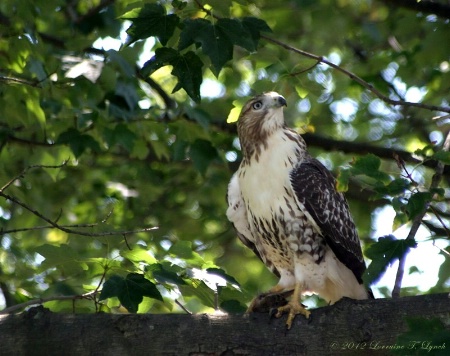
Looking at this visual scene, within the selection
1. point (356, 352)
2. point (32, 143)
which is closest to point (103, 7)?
point (32, 143)

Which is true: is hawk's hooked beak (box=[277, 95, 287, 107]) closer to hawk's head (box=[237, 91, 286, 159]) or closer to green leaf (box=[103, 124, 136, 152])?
hawk's head (box=[237, 91, 286, 159])

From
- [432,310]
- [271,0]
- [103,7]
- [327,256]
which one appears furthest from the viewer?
[271,0]

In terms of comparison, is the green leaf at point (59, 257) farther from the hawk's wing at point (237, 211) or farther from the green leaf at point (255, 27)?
the green leaf at point (255, 27)

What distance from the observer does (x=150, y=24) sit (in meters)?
4.84

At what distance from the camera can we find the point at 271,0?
9562 mm

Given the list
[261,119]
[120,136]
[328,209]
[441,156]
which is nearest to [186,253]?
[328,209]

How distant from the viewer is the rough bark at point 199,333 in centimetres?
447

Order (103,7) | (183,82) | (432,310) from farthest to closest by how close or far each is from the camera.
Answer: (103,7), (183,82), (432,310)

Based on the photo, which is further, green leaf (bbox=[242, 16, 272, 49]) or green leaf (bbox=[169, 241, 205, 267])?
green leaf (bbox=[169, 241, 205, 267])

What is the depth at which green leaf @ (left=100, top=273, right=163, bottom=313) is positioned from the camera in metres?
4.71

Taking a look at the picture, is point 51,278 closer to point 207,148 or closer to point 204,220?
point 207,148

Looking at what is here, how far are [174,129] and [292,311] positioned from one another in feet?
11.0

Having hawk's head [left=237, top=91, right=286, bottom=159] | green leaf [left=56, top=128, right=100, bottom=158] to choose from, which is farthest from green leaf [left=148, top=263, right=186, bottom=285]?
green leaf [left=56, top=128, right=100, bottom=158]

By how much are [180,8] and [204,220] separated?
519 centimetres
